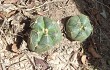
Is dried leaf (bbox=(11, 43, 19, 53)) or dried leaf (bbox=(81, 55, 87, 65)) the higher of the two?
dried leaf (bbox=(11, 43, 19, 53))

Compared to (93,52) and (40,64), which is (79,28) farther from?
(40,64)

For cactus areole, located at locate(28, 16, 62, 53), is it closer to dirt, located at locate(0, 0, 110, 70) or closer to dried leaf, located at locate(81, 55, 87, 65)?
dirt, located at locate(0, 0, 110, 70)

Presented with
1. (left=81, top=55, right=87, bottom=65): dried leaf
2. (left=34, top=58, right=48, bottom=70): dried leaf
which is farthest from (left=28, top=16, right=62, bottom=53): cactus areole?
(left=81, top=55, right=87, bottom=65): dried leaf

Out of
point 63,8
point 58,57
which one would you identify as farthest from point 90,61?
point 63,8

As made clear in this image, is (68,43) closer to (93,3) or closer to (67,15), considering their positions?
(67,15)

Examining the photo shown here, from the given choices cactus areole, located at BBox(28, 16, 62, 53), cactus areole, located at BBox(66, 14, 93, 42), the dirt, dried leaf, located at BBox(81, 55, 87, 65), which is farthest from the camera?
dried leaf, located at BBox(81, 55, 87, 65)

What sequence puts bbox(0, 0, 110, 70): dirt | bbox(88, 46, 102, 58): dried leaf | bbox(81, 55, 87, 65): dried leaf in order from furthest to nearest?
bbox(88, 46, 102, 58): dried leaf < bbox(81, 55, 87, 65): dried leaf < bbox(0, 0, 110, 70): dirt

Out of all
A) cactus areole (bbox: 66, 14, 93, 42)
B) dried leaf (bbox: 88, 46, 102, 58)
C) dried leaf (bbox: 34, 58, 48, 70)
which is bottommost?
dried leaf (bbox: 88, 46, 102, 58)

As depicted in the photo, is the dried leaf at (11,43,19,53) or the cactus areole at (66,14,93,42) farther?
the cactus areole at (66,14,93,42)
